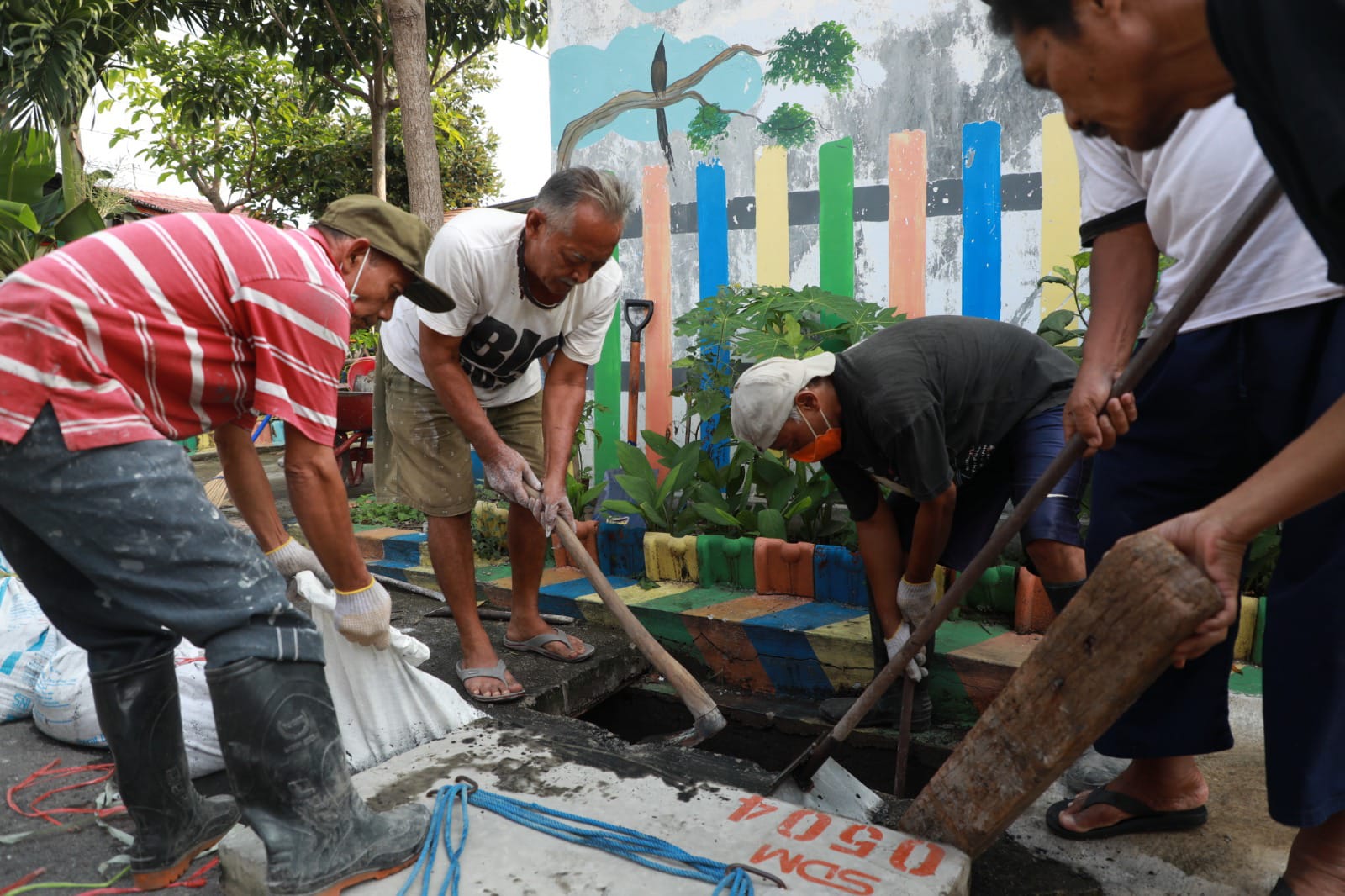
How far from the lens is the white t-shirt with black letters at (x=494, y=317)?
9.97 feet

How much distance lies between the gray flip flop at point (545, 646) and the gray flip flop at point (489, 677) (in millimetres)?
284

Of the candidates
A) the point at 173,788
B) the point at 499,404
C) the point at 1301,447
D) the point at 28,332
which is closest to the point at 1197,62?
the point at 1301,447

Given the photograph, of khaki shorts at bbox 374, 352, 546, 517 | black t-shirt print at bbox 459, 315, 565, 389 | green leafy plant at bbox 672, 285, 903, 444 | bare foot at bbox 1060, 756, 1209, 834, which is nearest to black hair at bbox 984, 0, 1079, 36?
bare foot at bbox 1060, 756, 1209, 834

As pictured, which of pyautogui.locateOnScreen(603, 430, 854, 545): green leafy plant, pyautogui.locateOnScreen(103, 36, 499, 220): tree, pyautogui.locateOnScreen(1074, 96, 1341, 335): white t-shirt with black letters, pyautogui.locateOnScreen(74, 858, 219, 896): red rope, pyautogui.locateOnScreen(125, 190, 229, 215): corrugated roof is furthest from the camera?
pyautogui.locateOnScreen(125, 190, 229, 215): corrugated roof

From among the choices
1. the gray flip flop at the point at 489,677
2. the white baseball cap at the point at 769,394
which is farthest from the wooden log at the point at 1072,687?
the gray flip flop at the point at 489,677

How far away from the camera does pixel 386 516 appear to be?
226 inches

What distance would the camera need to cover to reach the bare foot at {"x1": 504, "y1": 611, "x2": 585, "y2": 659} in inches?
137

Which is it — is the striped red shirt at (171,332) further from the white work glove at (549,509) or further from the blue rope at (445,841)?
the white work glove at (549,509)

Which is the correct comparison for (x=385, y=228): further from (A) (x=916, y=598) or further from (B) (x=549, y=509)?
(A) (x=916, y=598)

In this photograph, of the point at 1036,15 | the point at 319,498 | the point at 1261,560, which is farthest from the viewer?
the point at 1261,560

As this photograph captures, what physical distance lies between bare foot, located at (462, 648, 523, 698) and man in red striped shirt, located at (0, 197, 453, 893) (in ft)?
3.56

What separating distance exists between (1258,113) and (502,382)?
2790 mm

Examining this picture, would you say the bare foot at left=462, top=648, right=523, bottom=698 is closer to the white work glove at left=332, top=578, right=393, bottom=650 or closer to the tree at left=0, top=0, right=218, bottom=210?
the white work glove at left=332, top=578, right=393, bottom=650

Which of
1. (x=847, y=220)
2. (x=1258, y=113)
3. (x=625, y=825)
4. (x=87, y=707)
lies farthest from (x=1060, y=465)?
(x=87, y=707)
